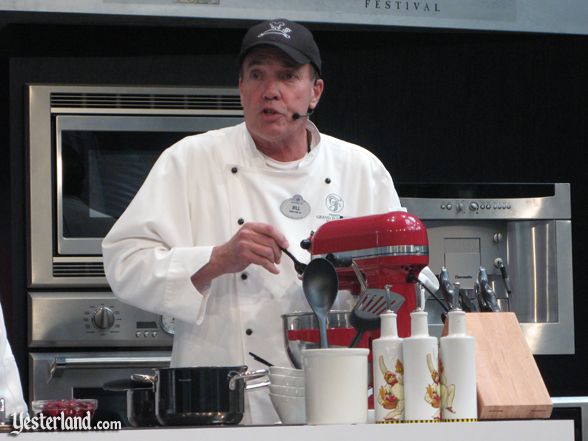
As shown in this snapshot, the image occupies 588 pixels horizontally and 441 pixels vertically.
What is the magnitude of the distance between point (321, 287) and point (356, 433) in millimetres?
353

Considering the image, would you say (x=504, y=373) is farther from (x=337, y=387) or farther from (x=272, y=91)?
(x=272, y=91)

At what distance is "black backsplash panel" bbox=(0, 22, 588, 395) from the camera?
139 inches

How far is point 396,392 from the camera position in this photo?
1.57m

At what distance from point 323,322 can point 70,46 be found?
2.01 meters

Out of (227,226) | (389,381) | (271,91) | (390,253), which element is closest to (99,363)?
(227,226)

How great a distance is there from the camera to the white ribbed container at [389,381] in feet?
5.16

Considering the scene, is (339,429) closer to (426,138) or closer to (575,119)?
(426,138)

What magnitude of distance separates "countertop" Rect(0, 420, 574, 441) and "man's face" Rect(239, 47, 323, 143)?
1.05 m

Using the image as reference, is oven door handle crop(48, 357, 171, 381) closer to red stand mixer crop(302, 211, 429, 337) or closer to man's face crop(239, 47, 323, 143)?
man's face crop(239, 47, 323, 143)

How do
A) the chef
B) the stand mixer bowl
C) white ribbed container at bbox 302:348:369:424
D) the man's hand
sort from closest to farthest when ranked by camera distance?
white ribbed container at bbox 302:348:369:424 → the stand mixer bowl → the man's hand → the chef

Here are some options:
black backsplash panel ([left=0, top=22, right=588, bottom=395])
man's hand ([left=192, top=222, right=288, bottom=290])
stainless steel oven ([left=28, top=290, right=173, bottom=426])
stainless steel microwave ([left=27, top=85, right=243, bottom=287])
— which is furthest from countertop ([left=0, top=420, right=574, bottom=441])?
black backsplash panel ([left=0, top=22, right=588, bottom=395])

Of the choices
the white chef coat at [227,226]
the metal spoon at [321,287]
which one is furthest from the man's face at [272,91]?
the metal spoon at [321,287]

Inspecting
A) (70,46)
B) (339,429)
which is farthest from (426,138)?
(339,429)

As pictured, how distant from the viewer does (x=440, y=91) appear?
12.2 feet
